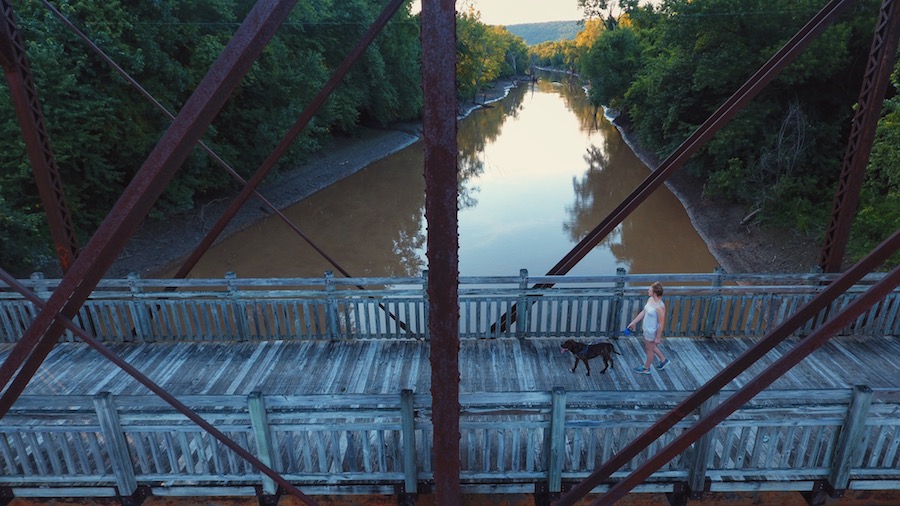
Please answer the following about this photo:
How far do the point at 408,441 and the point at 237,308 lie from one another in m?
4.51

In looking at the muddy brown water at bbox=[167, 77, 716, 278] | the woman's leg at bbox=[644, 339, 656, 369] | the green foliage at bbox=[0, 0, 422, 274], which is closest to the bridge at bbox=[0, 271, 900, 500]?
the woman's leg at bbox=[644, 339, 656, 369]

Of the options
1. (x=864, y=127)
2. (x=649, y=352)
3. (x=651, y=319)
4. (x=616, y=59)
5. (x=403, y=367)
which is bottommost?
(x=403, y=367)

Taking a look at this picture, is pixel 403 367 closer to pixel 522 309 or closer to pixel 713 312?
pixel 522 309

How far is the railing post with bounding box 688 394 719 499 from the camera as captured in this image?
172 inches

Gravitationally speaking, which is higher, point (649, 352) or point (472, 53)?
point (472, 53)

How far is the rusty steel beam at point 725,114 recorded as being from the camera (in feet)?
21.4

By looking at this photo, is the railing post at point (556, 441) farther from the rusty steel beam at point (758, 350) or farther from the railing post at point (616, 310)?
the railing post at point (616, 310)

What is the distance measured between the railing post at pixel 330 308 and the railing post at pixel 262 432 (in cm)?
329

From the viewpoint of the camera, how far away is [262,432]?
14.8ft

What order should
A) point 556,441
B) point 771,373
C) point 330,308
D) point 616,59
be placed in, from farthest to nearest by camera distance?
point 616,59 → point 330,308 → point 556,441 → point 771,373

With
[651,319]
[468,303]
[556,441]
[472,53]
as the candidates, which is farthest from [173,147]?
[472,53]

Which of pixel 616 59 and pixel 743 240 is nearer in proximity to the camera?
pixel 743 240

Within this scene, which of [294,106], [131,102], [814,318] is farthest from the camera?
[294,106]

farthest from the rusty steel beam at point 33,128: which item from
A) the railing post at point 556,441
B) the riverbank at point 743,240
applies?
the riverbank at point 743,240
